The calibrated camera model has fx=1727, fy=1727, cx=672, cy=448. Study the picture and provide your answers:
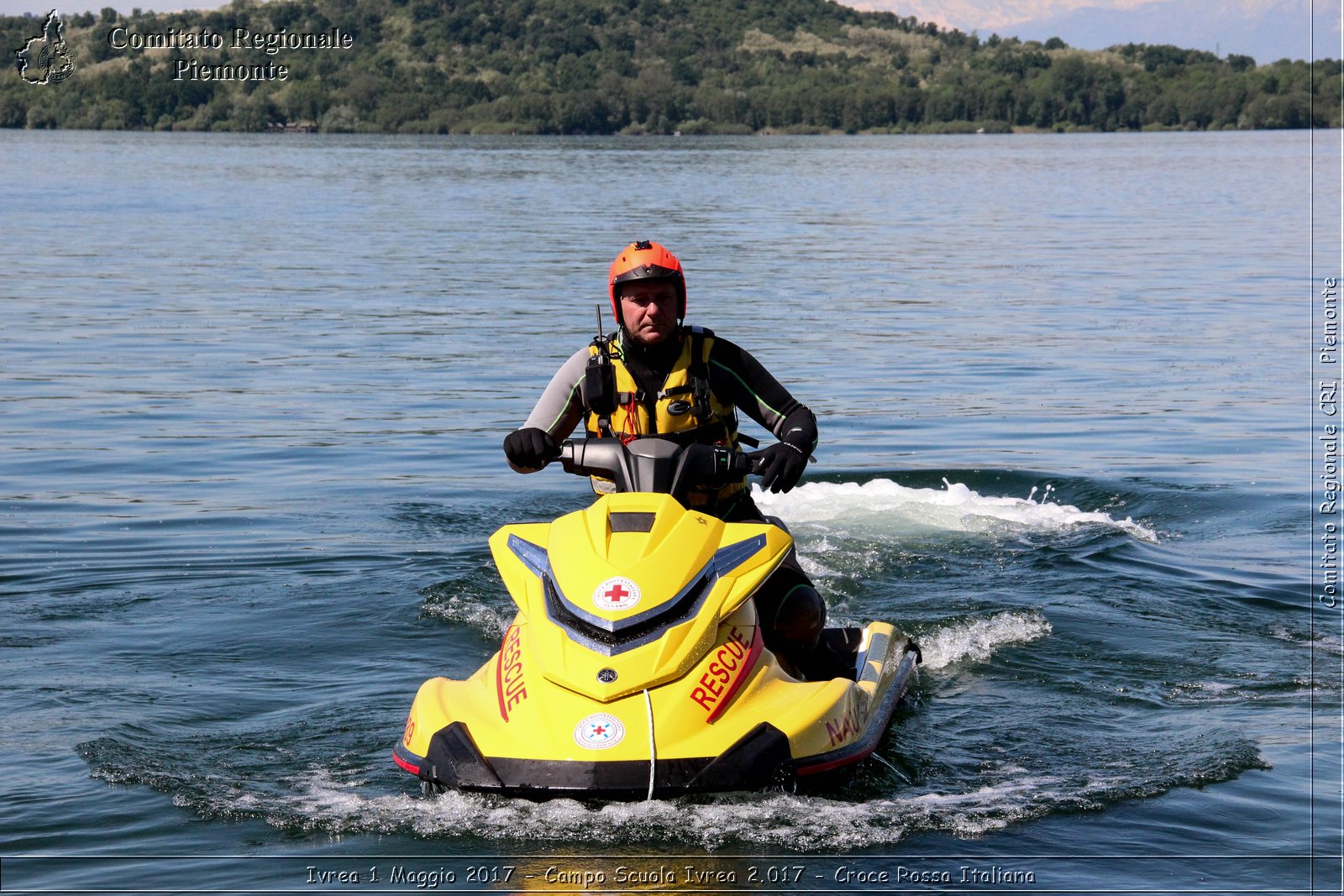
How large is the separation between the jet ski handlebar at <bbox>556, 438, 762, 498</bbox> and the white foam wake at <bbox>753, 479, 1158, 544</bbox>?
498 cm

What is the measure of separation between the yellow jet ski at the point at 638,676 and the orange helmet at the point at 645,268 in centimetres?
63

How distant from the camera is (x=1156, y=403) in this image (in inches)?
649

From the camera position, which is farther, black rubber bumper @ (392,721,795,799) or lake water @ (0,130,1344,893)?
lake water @ (0,130,1344,893)

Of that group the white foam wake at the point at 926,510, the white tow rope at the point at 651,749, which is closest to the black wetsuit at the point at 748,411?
the white tow rope at the point at 651,749

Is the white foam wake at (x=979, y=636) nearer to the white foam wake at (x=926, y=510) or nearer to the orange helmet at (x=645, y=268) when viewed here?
the white foam wake at (x=926, y=510)

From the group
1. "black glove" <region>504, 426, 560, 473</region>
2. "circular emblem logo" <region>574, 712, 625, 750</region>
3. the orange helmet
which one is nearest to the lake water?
"circular emblem logo" <region>574, 712, 625, 750</region>

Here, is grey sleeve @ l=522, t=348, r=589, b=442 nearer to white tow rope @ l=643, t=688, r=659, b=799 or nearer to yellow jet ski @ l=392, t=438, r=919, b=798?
yellow jet ski @ l=392, t=438, r=919, b=798

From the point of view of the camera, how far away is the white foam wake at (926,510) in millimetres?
11166

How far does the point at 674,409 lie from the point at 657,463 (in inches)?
19.2

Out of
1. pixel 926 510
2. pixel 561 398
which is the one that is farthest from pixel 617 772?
pixel 926 510

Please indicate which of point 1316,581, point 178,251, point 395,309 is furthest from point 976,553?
point 178,251

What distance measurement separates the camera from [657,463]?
19.9 feet

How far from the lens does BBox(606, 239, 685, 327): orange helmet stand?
6.35m

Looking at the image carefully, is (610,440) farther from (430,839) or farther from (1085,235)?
(1085,235)
